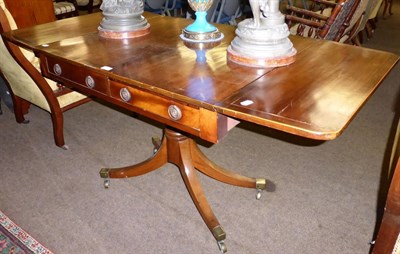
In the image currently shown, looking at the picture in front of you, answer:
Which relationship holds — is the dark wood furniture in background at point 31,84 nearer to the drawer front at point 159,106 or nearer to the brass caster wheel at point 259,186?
the drawer front at point 159,106

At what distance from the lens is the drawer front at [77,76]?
126 centimetres

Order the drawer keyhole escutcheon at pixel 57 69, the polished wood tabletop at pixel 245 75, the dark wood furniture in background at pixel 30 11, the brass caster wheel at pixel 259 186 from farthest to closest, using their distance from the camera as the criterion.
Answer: the dark wood furniture in background at pixel 30 11
the brass caster wheel at pixel 259 186
the drawer keyhole escutcheon at pixel 57 69
the polished wood tabletop at pixel 245 75

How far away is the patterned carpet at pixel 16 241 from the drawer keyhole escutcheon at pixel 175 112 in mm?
815

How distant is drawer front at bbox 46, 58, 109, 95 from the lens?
1.26 metres

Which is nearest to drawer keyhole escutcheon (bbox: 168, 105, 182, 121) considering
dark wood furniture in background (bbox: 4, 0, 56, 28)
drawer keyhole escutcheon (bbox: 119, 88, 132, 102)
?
drawer keyhole escutcheon (bbox: 119, 88, 132, 102)

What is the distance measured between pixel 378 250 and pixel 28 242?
1294 mm

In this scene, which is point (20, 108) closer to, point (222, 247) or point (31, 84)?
point (31, 84)

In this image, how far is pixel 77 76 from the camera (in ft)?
4.33

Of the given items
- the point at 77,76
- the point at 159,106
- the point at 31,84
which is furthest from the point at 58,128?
the point at 159,106

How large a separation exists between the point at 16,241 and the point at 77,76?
29.5 inches

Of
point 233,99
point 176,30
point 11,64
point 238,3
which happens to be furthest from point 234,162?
point 238,3

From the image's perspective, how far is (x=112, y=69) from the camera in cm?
119

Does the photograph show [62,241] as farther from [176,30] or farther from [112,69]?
[176,30]

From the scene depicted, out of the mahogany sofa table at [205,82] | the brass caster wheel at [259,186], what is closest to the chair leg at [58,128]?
the mahogany sofa table at [205,82]
